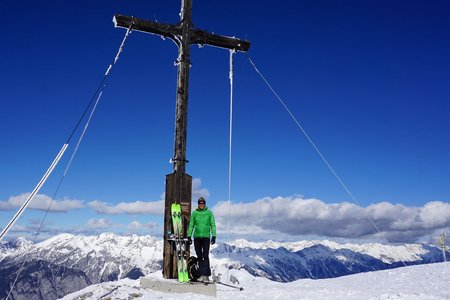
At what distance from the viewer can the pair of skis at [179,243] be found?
1448cm

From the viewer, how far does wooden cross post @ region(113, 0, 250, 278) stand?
49.8ft

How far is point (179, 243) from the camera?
14930mm

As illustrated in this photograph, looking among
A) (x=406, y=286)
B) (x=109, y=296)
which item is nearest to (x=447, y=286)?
(x=406, y=286)

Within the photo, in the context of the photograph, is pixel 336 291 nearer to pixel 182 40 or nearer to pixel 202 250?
pixel 202 250

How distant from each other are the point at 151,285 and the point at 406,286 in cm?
974

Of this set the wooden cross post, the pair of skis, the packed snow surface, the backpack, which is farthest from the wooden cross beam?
the packed snow surface

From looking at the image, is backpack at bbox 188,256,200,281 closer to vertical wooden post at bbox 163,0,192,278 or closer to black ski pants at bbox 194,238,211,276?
black ski pants at bbox 194,238,211,276

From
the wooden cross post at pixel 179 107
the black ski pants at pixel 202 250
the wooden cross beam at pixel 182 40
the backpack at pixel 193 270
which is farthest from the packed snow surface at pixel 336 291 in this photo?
the wooden cross beam at pixel 182 40

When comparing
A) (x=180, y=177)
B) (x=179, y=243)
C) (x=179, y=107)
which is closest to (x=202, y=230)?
(x=179, y=243)

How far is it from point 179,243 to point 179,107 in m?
5.02

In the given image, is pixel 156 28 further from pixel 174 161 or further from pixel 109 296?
pixel 109 296

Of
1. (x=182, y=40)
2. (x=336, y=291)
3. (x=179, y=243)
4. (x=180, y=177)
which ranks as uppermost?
(x=182, y=40)

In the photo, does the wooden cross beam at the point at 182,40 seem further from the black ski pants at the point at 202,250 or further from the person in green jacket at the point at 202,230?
the black ski pants at the point at 202,250

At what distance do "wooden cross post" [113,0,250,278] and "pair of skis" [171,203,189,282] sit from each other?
0.22 m
